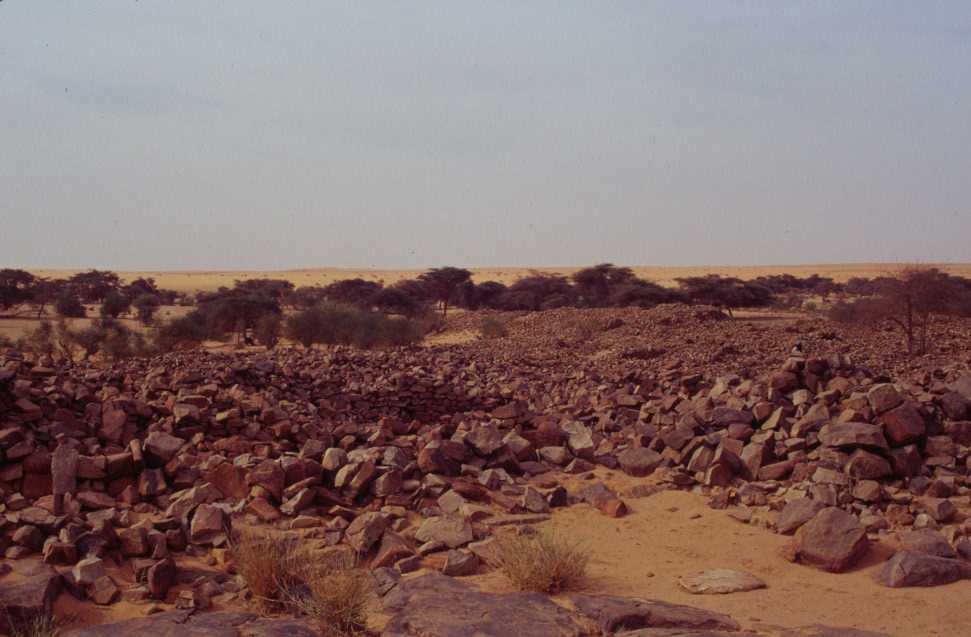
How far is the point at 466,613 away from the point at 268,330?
24.5m

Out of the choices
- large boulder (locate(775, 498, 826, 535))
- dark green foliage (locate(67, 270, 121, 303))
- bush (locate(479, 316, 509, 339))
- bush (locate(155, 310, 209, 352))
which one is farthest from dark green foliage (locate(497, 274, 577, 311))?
large boulder (locate(775, 498, 826, 535))

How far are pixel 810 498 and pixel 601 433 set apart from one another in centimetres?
360

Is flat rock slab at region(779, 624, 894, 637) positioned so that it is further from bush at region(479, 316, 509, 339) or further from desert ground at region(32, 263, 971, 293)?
desert ground at region(32, 263, 971, 293)

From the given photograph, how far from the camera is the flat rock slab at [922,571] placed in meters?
5.83

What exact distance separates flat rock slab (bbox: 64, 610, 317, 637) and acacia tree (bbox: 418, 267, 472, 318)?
4316 centimetres

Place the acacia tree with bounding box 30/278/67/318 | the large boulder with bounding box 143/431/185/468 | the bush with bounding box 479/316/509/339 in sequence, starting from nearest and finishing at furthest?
the large boulder with bounding box 143/431/185/468 → the bush with bounding box 479/316/509/339 → the acacia tree with bounding box 30/278/67/318

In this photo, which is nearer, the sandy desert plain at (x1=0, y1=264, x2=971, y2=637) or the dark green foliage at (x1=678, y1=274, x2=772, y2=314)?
the sandy desert plain at (x1=0, y1=264, x2=971, y2=637)

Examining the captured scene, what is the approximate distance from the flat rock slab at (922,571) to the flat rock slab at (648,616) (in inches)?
55.9

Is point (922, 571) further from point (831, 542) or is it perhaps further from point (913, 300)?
point (913, 300)

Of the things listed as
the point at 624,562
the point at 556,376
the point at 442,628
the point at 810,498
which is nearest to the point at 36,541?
the point at 442,628

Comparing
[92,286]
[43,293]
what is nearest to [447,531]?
[43,293]

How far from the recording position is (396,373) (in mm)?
13883

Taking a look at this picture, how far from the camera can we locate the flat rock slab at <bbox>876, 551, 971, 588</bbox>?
583 centimetres

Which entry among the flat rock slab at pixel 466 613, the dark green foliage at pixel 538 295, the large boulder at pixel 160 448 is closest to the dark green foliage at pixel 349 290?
the dark green foliage at pixel 538 295
